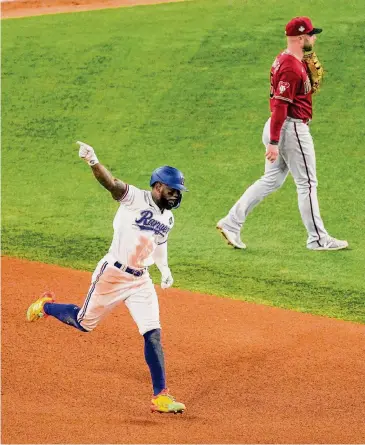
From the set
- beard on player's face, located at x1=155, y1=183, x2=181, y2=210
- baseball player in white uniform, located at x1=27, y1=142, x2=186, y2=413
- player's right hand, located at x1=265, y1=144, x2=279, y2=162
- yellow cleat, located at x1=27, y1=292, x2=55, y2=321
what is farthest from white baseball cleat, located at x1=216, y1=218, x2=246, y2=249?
beard on player's face, located at x1=155, y1=183, x2=181, y2=210

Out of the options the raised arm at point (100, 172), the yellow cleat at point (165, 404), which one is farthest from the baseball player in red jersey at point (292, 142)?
the yellow cleat at point (165, 404)

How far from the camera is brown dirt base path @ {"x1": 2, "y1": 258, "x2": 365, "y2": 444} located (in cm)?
595

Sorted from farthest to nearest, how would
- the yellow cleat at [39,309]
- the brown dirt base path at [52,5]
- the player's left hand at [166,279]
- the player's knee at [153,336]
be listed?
the brown dirt base path at [52,5], the yellow cleat at [39,309], the player's left hand at [166,279], the player's knee at [153,336]

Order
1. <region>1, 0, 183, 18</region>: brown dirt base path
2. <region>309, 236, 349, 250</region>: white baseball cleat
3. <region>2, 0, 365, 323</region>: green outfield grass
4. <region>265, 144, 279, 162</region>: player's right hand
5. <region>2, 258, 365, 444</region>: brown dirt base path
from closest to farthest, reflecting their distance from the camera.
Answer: <region>2, 258, 365, 444</region>: brown dirt base path, <region>265, 144, 279, 162</region>: player's right hand, <region>2, 0, 365, 323</region>: green outfield grass, <region>309, 236, 349, 250</region>: white baseball cleat, <region>1, 0, 183, 18</region>: brown dirt base path

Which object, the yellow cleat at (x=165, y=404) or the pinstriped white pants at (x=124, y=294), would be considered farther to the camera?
the pinstriped white pants at (x=124, y=294)

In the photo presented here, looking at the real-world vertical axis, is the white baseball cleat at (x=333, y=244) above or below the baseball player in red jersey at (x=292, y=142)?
below

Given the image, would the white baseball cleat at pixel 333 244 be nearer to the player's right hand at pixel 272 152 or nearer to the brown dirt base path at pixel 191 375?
the player's right hand at pixel 272 152

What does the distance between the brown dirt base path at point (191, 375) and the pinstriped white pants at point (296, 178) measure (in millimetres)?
1362

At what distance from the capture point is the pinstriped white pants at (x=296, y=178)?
918cm

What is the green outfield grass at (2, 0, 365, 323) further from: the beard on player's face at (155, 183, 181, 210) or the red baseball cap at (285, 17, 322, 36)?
the beard on player's face at (155, 183, 181, 210)

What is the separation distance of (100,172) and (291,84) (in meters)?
3.26

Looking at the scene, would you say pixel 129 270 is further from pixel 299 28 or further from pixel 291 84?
pixel 299 28

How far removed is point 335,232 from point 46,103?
508cm

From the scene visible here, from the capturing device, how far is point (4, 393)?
257 inches
